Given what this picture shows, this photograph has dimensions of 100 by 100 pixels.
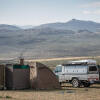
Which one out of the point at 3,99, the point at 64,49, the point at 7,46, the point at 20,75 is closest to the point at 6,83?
the point at 20,75

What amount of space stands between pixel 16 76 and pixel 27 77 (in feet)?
3.81

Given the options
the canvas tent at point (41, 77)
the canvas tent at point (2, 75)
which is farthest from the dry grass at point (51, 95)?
the canvas tent at point (41, 77)

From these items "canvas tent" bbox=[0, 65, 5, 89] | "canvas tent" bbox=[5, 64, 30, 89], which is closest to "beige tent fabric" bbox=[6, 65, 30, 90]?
"canvas tent" bbox=[5, 64, 30, 89]

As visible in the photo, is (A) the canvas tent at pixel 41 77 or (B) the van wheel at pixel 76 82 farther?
(B) the van wheel at pixel 76 82

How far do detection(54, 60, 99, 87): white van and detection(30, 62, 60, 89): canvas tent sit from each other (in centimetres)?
220

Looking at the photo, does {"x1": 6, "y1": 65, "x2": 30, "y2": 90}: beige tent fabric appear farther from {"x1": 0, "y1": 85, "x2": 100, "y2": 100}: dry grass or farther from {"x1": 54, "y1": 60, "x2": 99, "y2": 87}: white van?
{"x1": 54, "y1": 60, "x2": 99, "y2": 87}: white van

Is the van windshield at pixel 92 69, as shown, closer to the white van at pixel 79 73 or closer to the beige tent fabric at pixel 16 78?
the white van at pixel 79 73

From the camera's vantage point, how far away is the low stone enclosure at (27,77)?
2570cm

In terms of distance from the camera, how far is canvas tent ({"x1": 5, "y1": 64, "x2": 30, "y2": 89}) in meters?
25.6

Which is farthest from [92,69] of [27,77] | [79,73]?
[27,77]

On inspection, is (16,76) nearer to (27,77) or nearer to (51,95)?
(27,77)

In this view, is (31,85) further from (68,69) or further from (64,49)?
(64,49)

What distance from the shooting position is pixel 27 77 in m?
26.6

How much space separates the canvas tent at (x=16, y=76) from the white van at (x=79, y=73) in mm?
3780
